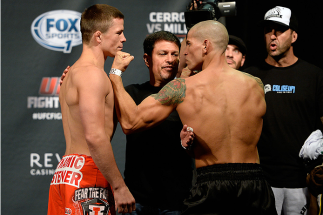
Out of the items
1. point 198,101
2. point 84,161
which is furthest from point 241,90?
point 84,161

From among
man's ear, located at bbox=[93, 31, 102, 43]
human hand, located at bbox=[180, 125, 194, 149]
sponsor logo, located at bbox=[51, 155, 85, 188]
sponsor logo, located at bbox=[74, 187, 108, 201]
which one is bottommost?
sponsor logo, located at bbox=[74, 187, 108, 201]

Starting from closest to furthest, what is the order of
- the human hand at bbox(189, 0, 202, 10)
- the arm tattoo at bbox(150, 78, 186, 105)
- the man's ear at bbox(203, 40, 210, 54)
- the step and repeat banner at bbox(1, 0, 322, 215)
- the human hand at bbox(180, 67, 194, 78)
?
the arm tattoo at bbox(150, 78, 186, 105)
the man's ear at bbox(203, 40, 210, 54)
the human hand at bbox(180, 67, 194, 78)
the human hand at bbox(189, 0, 202, 10)
the step and repeat banner at bbox(1, 0, 322, 215)

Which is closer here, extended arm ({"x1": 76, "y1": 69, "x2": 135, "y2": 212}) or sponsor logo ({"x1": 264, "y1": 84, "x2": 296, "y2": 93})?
extended arm ({"x1": 76, "y1": 69, "x2": 135, "y2": 212})

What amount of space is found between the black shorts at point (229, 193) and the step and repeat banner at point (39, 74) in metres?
1.95

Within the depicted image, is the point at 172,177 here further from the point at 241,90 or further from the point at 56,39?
the point at 56,39

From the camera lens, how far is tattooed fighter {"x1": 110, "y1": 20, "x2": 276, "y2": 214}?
1945 millimetres

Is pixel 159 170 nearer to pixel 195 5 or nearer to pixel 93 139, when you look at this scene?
pixel 93 139

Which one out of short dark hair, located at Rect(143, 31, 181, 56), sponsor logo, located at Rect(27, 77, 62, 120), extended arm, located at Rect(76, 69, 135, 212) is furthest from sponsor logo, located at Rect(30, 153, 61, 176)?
extended arm, located at Rect(76, 69, 135, 212)

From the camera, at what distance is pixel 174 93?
2.03 m

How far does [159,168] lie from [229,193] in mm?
601

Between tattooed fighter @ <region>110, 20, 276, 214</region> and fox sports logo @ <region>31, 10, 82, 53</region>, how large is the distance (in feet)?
6.39

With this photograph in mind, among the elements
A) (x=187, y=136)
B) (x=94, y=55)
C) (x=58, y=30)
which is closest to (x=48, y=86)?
(x=58, y=30)

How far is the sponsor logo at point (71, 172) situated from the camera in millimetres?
1827

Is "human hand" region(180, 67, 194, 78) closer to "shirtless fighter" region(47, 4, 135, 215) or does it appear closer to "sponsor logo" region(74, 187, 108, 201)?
"shirtless fighter" region(47, 4, 135, 215)
